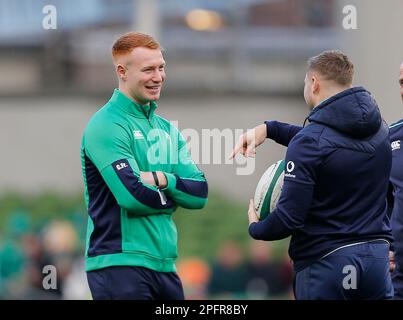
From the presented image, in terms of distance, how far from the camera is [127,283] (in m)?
5.75

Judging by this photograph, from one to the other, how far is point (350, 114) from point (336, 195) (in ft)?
1.30

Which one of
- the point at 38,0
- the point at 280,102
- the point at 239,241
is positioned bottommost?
the point at 239,241

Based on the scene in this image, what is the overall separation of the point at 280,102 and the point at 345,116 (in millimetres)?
13091

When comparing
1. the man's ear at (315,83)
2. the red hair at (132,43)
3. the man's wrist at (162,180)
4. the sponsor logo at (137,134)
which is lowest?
the man's wrist at (162,180)

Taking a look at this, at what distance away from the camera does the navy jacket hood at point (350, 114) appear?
5.58 meters

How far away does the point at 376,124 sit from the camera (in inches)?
222

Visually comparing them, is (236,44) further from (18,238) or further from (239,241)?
(18,238)

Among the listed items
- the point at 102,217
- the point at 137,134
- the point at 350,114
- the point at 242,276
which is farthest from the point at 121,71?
the point at 242,276

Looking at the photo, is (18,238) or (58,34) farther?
(58,34)

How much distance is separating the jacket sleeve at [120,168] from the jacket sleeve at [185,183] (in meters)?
0.07

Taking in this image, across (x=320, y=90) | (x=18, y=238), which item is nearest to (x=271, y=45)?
(x=18, y=238)

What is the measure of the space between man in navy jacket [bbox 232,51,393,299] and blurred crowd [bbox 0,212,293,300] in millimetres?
7072

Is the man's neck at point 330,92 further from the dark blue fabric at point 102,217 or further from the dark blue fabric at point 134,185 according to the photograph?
the dark blue fabric at point 102,217
